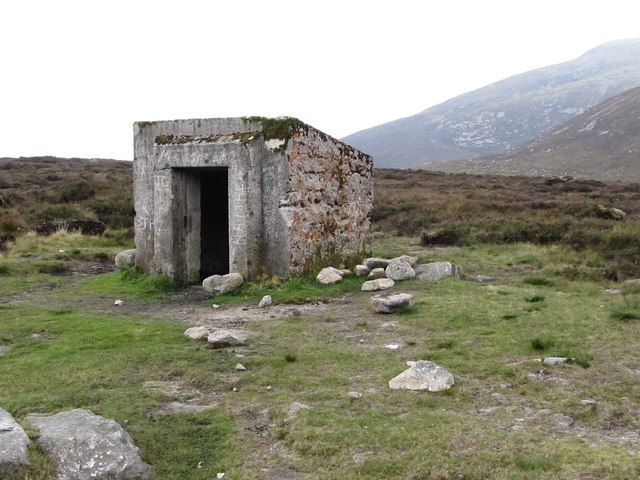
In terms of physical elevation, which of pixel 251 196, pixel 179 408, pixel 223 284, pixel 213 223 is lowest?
pixel 179 408

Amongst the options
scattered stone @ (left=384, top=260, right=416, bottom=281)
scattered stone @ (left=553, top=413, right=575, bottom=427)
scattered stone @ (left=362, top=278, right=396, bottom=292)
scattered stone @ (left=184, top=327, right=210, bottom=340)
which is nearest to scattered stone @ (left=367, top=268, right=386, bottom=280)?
scattered stone @ (left=384, top=260, right=416, bottom=281)

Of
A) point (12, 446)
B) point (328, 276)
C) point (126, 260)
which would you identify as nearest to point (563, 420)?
point (12, 446)

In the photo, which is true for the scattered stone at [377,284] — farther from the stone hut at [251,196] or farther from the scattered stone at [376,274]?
the stone hut at [251,196]

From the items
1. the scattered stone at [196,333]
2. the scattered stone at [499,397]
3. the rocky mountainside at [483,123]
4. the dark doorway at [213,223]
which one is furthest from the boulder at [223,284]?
the rocky mountainside at [483,123]

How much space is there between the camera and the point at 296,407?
16.6 ft

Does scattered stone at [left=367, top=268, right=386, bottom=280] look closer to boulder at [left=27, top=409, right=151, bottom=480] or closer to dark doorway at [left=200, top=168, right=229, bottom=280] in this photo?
dark doorway at [left=200, top=168, right=229, bottom=280]

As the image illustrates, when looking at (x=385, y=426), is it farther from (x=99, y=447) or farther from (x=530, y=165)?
(x=530, y=165)

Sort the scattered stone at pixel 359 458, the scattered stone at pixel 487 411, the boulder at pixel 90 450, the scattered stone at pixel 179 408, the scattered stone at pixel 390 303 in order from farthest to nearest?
1. the scattered stone at pixel 390 303
2. the scattered stone at pixel 179 408
3. the scattered stone at pixel 487 411
4. the scattered stone at pixel 359 458
5. the boulder at pixel 90 450

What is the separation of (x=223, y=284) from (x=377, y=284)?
2668 millimetres

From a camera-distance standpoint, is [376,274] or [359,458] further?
[376,274]

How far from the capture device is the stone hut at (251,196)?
1073 cm

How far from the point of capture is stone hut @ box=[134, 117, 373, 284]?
10727 millimetres

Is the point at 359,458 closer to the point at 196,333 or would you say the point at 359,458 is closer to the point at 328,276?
the point at 196,333

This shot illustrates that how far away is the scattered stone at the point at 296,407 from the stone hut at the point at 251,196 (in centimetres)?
560
